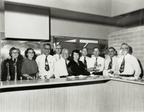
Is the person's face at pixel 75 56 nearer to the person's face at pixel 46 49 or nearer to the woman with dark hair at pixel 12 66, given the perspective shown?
the person's face at pixel 46 49

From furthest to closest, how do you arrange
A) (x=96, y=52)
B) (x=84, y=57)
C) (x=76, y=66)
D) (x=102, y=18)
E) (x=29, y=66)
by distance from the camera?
1. (x=102, y=18)
2. (x=96, y=52)
3. (x=84, y=57)
4. (x=76, y=66)
5. (x=29, y=66)

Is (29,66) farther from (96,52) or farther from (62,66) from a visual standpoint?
(96,52)

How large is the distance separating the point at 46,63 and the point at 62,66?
32cm

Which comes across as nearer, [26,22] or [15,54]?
[26,22]

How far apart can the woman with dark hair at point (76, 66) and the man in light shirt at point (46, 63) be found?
14.3 inches

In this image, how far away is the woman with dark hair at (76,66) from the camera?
319cm

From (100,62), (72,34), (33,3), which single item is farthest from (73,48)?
(33,3)

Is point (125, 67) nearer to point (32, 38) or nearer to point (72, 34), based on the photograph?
point (72, 34)

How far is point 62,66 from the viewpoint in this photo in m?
3.13

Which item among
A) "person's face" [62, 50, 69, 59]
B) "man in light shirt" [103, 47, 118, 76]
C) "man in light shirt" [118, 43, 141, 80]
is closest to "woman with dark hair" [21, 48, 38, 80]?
"person's face" [62, 50, 69, 59]

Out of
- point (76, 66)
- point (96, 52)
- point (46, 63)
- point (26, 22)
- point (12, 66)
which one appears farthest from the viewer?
point (96, 52)

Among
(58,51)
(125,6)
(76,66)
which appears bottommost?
(76,66)

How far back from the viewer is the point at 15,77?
276 cm

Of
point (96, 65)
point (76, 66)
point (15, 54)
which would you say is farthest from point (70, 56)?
point (15, 54)
